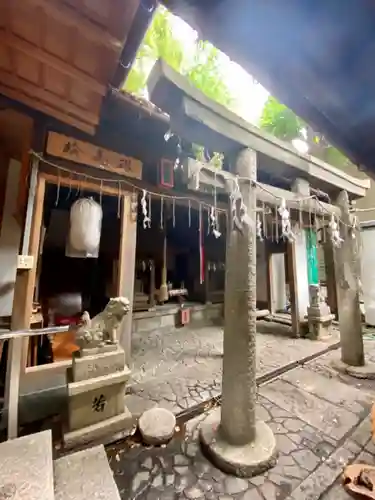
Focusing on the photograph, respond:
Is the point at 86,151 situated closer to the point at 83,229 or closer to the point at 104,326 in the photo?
the point at 83,229

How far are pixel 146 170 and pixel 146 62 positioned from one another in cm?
423

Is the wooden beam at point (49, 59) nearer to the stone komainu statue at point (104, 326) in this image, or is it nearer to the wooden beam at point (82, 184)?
the wooden beam at point (82, 184)

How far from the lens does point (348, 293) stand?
17.6ft

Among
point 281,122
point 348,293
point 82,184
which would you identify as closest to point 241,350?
point 348,293

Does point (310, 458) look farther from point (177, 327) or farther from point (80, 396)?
point (177, 327)

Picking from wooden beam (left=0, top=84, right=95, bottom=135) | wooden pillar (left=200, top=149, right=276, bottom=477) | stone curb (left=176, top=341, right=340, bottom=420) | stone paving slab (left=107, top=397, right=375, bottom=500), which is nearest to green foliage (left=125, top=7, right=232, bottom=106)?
wooden beam (left=0, top=84, right=95, bottom=135)

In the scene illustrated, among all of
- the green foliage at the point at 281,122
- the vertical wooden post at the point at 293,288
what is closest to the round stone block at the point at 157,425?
the vertical wooden post at the point at 293,288

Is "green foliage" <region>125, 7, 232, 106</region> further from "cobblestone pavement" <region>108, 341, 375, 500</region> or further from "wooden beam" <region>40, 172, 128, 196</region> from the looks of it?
"cobblestone pavement" <region>108, 341, 375, 500</region>

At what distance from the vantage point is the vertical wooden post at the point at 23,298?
3.33 m

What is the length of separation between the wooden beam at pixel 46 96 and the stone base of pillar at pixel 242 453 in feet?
16.8

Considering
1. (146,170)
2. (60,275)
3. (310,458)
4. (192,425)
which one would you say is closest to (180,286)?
(60,275)

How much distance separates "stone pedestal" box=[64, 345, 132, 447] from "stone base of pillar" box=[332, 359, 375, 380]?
15.0 ft

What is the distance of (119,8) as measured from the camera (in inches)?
92.6

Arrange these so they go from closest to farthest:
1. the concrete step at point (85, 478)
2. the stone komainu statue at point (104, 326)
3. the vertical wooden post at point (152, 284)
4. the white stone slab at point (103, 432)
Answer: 1. the concrete step at point (85, 478)
2. the white stone slab at point (103, 432)
3. the stone komainu statue at point (104, 326)
4. the vertical wooden post at point (152, 284)
